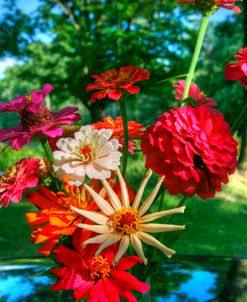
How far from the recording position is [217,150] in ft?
2.11

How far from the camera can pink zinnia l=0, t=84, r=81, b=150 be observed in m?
0.66

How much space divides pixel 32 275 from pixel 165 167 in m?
0.70

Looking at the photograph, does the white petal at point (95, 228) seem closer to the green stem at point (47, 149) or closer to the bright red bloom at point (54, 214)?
the bright red bloom at point (54, 214)

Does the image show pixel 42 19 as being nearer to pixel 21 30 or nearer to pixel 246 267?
pixel 21 30

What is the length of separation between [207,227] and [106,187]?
3989 mm

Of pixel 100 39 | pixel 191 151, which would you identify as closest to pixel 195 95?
pixel 191 151

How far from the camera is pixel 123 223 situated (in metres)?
0.65

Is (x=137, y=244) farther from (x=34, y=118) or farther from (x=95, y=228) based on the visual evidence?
(x=34, y=118)

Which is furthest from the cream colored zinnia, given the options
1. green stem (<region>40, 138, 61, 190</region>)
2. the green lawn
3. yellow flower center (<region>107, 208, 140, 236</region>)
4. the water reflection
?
the green lawn

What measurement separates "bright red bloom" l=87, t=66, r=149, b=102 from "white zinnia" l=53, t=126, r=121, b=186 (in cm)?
8

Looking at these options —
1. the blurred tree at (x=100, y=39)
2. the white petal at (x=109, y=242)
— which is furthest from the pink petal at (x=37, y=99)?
the blurred tree at (x=100, y=39)

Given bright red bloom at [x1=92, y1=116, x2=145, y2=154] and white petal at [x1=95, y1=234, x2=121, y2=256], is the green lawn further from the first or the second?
white petal at [x1=95, y1=234, x2=121, y2=256]

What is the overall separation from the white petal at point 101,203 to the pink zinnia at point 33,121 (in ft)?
0.31

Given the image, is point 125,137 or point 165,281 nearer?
point 125,137
